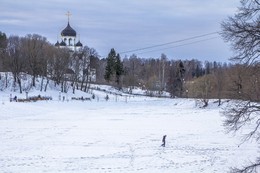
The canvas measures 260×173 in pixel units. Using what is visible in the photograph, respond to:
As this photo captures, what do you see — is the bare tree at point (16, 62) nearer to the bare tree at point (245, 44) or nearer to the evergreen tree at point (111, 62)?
the evergreen tree at point (111, 62)

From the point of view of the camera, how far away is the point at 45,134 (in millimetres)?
38188

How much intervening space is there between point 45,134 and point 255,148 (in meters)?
16.9

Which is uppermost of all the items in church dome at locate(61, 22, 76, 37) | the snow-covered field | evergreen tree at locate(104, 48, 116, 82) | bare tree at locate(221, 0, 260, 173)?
church dome at locate(61, 22, 76, 37)

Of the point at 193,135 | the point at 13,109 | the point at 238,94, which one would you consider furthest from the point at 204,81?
the point at 238,94

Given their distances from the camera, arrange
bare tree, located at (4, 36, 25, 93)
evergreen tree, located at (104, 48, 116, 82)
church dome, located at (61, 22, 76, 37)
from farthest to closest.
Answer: church dome, located at (61, 22, 76, 37)
evergreen tree, located at (104, 48, 116, 82)
bare tree, located at (4, 36, 25, 93)

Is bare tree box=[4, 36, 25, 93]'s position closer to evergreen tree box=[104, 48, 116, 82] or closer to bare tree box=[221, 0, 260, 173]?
evergreen tree box=[104, 48, 116, 82]

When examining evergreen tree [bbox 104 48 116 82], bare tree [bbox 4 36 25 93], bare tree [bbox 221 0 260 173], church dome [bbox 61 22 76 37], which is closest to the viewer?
bare tree [bbox 221 0 260 173]

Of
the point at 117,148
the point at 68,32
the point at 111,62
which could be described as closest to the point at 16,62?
the point at 111,62

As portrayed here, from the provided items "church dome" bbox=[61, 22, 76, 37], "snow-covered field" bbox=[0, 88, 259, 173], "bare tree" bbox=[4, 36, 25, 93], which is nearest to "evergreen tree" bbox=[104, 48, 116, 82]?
"church dome" bbox=[61, 22, 76, 37]

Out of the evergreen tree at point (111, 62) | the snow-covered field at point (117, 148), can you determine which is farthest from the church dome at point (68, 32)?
the snow-covered field at point (117, 148)

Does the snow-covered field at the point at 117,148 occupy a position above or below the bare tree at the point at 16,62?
below

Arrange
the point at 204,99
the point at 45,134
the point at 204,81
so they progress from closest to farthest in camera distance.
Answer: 1. the point at 45,134
2. the point at 204,99
3. the point at 204,81

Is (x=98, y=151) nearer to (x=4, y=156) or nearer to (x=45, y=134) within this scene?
(x=4, y=156)

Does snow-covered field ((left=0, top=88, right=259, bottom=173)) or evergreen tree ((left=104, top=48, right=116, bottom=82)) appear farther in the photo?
evergreen tree ((left=104, top=48, right=116, bottom=82))
